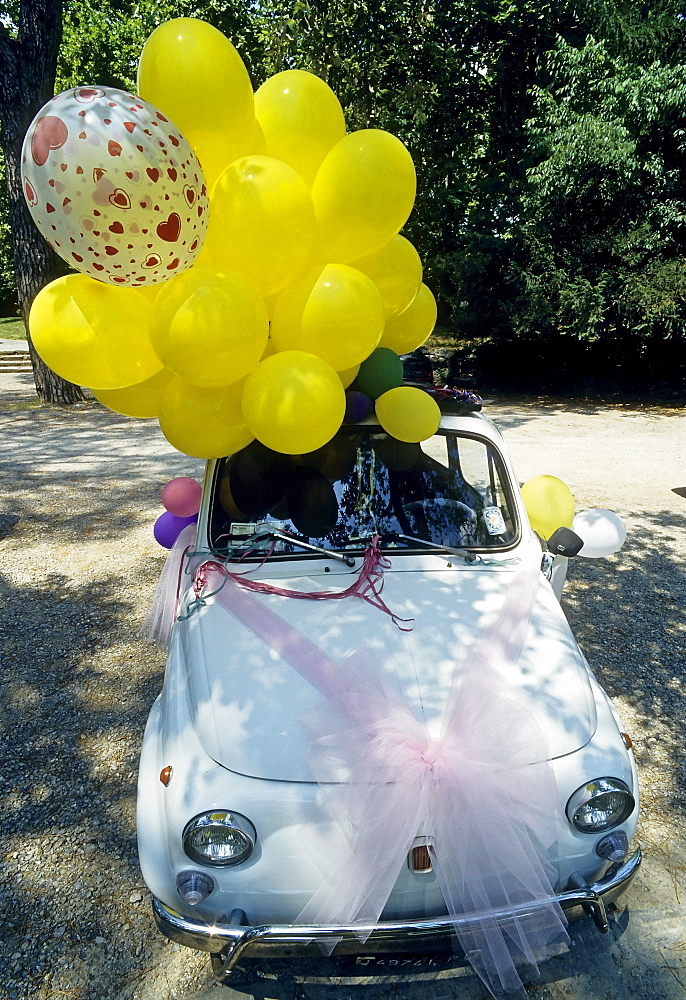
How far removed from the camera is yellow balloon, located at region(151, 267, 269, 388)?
250 cm

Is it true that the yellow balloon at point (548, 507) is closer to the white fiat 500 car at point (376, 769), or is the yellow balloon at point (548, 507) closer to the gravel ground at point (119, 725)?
the white fiat 500 car at point (376, 769)

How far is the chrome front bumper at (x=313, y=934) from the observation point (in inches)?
77.8

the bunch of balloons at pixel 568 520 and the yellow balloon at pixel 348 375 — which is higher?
the yellow balloon at pixel 348 375

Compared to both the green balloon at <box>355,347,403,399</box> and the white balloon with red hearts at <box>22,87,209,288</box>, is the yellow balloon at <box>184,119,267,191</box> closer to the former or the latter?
the white balloon with red hearts at <box>22,87,209,288</box>

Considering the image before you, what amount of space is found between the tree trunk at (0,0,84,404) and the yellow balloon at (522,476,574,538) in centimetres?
1081

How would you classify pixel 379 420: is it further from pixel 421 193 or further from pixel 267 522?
pixel 421 193

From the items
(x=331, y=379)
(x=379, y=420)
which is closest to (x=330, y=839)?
(x=331, y=379)

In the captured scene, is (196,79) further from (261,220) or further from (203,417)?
(203,417)

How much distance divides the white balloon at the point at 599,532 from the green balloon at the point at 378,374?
1230 millimetres

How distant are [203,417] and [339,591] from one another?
39.3 inches

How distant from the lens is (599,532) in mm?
3455

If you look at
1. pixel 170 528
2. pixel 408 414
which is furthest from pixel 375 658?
pixel 170 528

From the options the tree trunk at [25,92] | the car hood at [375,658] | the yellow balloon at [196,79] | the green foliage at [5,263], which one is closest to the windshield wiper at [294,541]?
the car hood at [375,658]

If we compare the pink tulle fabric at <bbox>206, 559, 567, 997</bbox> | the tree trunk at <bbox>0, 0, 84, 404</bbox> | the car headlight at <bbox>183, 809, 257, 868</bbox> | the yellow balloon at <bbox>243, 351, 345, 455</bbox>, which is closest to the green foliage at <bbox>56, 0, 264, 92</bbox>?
the tree trunk at <bbox>0, 0, 84, 404</bbox>
